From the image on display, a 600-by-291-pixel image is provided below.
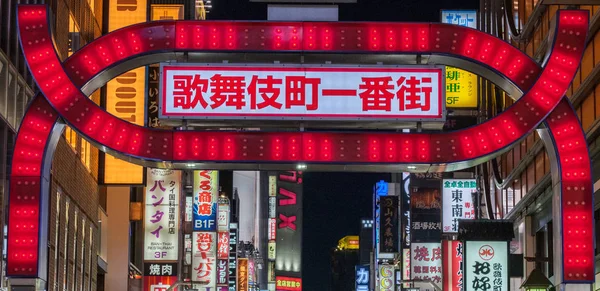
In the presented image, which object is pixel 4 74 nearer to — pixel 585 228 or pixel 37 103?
pixel 37 103

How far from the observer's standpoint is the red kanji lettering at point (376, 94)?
1736cm

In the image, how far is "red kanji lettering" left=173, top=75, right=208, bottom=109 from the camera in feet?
57.4

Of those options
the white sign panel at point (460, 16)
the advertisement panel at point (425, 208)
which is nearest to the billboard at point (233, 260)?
the advertisement panel at point (425, 208)

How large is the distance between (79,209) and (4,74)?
12.4 m

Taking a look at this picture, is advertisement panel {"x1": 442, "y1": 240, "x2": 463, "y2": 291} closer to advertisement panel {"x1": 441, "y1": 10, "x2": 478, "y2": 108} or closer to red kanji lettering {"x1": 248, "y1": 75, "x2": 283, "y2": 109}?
advertisement panel {"x1": 441, "y1": 10, "x2": 478, "y2": 108}

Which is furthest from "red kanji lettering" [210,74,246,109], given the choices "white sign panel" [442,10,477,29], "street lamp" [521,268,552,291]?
"white sign panel" [442,10,477,29]

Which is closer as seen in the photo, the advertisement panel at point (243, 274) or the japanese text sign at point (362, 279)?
the advertisement panel at point (243, 274)

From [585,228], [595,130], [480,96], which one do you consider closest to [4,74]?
[595,130]

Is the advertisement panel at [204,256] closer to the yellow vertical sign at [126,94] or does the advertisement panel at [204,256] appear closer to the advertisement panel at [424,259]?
the advertisement panel at [424,259]

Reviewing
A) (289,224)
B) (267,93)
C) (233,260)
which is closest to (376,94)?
(267,93)

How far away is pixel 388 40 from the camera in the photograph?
1741 cm

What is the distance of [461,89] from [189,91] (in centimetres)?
2686

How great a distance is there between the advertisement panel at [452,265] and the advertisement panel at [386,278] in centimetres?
4575

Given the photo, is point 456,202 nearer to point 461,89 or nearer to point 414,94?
point 461,89
